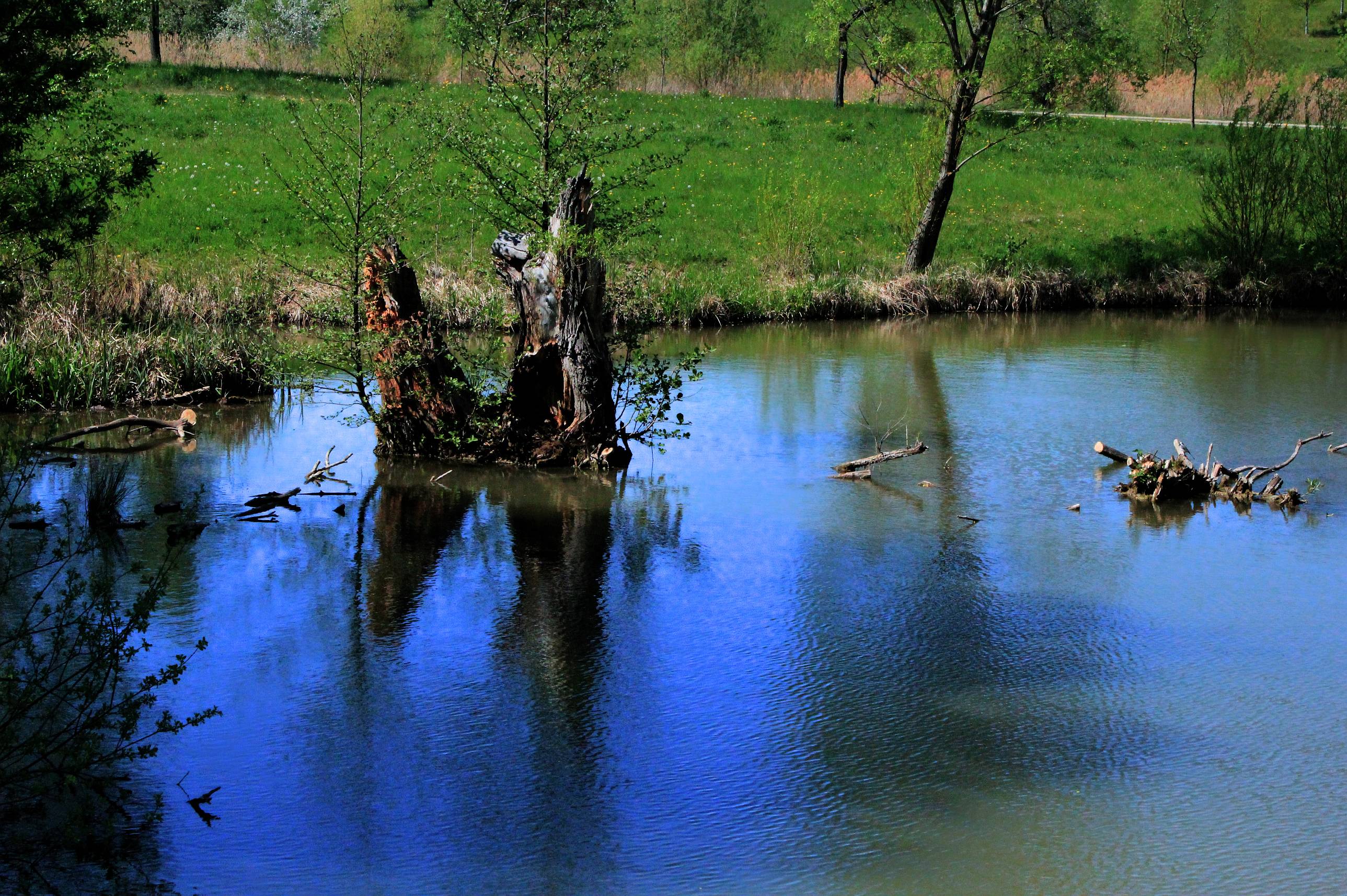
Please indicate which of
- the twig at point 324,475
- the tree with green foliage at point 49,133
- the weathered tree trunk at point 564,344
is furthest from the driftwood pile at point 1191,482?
the tree with green foliage at point 49,133

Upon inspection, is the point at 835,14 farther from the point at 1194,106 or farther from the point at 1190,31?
the point at 1190,31

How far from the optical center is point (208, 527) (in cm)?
908

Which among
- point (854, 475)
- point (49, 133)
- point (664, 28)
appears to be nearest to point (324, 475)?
point (854, 475)

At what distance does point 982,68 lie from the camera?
2197 centimetres

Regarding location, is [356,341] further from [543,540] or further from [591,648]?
[591,648]

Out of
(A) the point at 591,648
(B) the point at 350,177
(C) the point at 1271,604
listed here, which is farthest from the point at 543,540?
(C) the point at 1271,604

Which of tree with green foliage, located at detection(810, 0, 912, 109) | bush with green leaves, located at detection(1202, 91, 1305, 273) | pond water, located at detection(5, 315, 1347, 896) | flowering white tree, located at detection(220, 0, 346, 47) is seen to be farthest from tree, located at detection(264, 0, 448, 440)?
flowering white tree, located at detection(220, 0, 346, 47)

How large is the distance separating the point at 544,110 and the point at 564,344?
8.27ft

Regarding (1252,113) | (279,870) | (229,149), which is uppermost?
(1252,113)

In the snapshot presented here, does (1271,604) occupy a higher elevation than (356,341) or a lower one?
lower

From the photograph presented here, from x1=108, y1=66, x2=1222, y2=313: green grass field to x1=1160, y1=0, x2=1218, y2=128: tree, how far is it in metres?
5.36

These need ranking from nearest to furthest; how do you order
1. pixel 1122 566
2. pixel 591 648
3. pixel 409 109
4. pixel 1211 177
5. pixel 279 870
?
pixel 279 870 < pixel 591 648 < pixel 1122 566 < pixel 409 109 < pixel 1211 177

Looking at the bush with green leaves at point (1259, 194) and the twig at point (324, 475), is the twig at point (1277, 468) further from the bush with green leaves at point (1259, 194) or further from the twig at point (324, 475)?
the bush with green leaves at point (1259, 194)

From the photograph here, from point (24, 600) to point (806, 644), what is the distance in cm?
445
